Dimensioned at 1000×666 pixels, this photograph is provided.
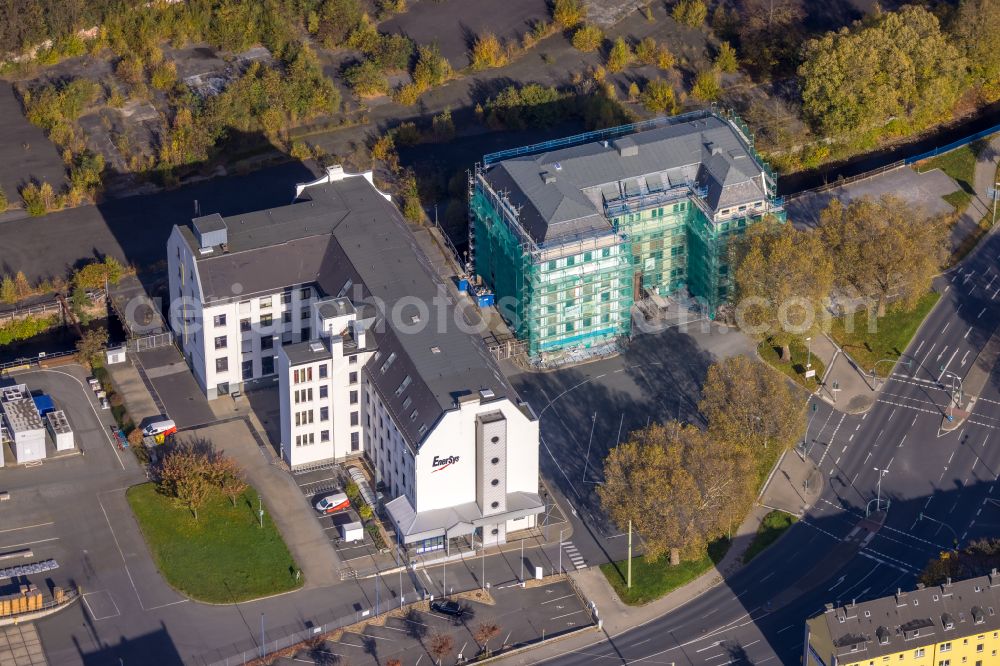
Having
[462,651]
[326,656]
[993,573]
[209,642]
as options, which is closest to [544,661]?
[462,651]

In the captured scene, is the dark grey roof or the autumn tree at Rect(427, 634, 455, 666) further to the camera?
the autumn tree at Rect(427, 634, 455, 666)

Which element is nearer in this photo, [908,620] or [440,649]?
[908,620]

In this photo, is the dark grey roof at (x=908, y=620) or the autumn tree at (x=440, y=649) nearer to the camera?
the dark grey roof at (x=908, y=620)

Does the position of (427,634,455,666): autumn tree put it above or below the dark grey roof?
above

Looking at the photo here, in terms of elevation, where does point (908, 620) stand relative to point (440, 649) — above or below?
below

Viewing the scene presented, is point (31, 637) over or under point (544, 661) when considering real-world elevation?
over

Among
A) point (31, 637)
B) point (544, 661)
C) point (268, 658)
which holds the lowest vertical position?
point (544, 661)

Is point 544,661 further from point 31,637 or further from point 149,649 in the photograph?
point 31,637

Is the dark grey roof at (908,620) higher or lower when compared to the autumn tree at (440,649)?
lower
